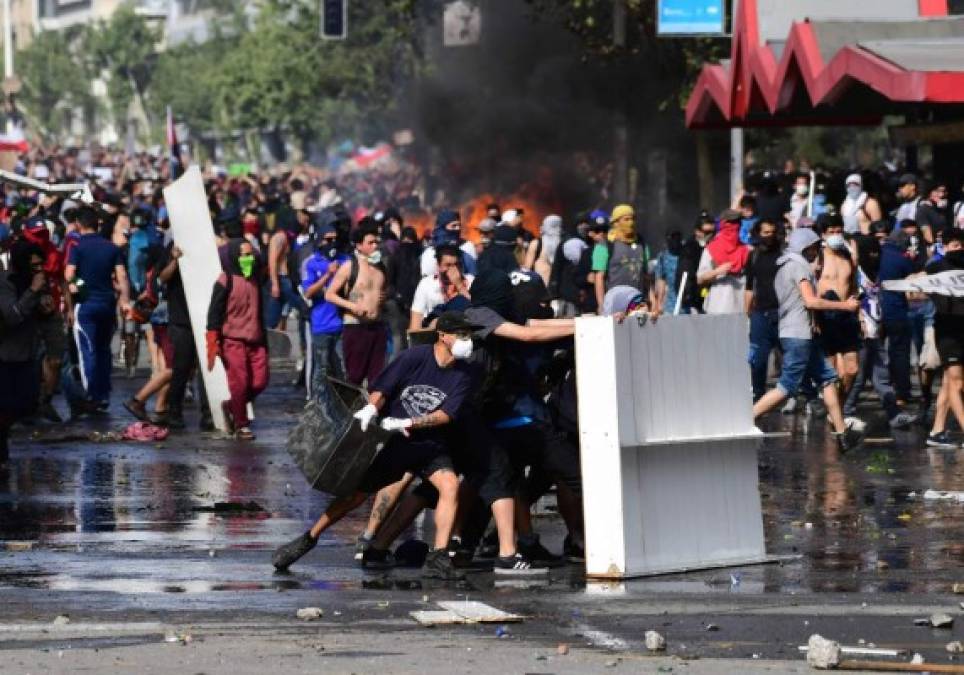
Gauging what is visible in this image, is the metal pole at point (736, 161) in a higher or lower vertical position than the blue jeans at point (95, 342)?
higher

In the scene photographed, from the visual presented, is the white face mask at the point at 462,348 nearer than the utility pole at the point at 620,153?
Yes

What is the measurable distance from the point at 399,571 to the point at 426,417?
775 mm

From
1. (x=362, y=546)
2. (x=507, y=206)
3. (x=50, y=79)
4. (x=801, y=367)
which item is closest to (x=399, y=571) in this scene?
(x=362, y=546)

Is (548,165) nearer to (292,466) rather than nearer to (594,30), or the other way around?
(594,30)

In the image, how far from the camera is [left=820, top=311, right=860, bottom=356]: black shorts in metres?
17.2

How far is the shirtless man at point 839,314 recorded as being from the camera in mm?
17125

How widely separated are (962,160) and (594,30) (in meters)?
12.0

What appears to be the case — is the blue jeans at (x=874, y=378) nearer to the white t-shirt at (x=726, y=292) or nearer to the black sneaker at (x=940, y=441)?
the white t-shirt at (x=726, y=292)

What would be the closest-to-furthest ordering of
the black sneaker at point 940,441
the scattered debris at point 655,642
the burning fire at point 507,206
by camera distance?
the scattered debris at point 655,642, the black sneaker at point 940,441, the burning fire at point 507,206

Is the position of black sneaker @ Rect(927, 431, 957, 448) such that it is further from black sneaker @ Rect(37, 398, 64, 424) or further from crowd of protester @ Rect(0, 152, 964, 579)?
black sneaker @ Rect(37, 398, 64, 424)

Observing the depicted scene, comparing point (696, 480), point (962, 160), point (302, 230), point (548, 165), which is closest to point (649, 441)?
point (696, 480)

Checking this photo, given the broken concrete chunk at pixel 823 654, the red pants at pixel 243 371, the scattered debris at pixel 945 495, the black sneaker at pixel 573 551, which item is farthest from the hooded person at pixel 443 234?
the broken concrete chunk at pixel 823 654

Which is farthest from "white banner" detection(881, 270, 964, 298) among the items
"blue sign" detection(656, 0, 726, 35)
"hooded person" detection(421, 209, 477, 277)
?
"blue sign" detection(656, 0, 726, 35)

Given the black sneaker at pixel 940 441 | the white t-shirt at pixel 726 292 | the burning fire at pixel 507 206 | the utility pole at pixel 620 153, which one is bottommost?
the black sneaker at pixel 940 441
